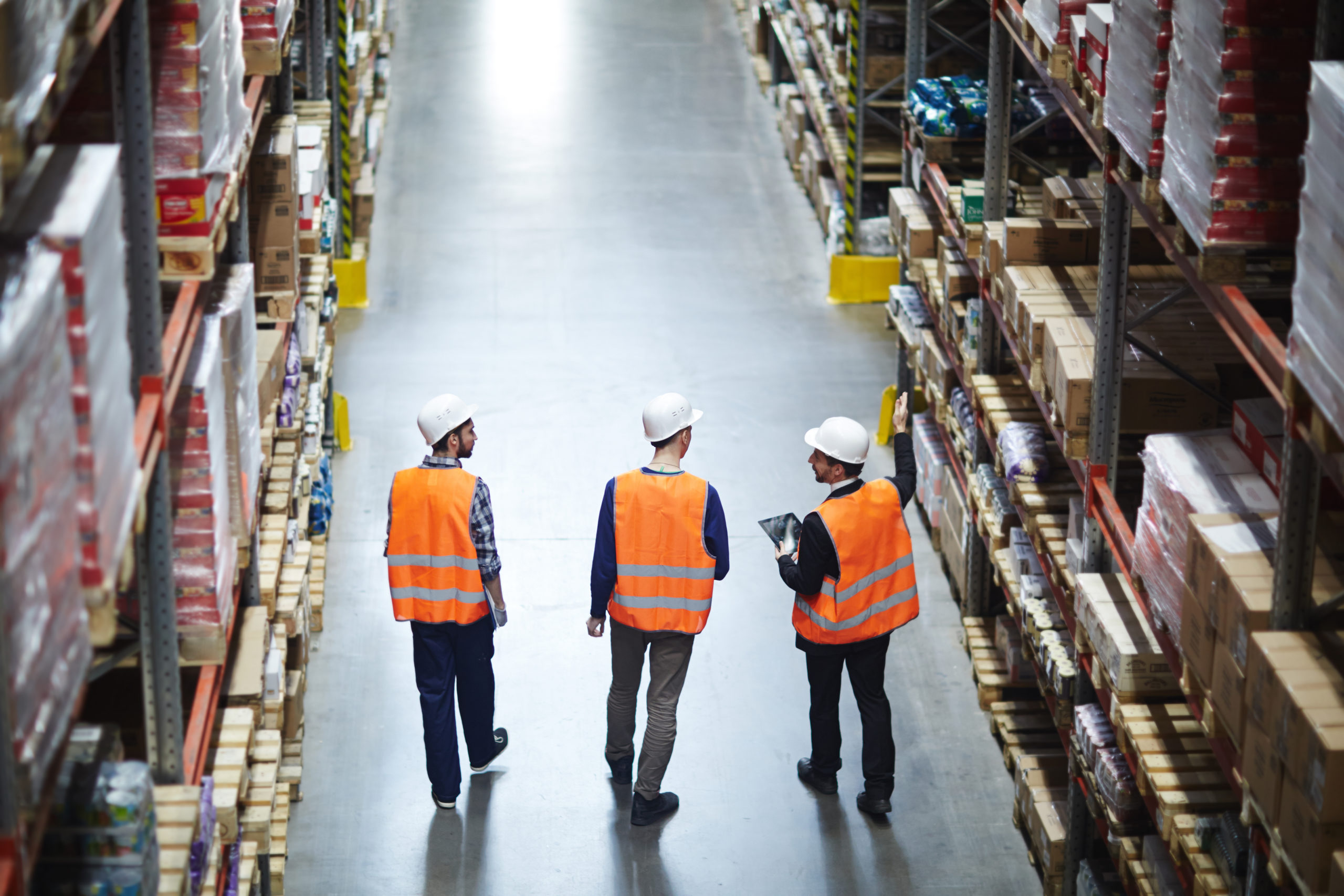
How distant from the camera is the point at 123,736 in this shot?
609 cm

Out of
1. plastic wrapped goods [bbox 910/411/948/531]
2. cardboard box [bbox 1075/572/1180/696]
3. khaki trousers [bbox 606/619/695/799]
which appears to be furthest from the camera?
plastic wrapped goods [bbox 910/411/948/531]

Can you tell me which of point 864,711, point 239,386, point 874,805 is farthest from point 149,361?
point 874,805

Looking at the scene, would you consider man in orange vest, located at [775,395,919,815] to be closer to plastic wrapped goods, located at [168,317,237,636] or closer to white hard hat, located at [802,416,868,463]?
white hard hat, located at [802,416,868,463]

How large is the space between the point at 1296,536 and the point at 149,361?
3320 millimetres

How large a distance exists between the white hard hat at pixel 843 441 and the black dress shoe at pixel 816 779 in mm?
1701

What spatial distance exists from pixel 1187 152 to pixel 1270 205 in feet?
1.20

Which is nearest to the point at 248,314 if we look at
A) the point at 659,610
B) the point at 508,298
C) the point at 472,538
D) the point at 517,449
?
the point at 472,538

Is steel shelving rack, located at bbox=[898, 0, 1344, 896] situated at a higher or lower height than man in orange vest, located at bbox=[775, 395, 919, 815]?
higher

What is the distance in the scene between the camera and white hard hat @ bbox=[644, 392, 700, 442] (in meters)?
7.30

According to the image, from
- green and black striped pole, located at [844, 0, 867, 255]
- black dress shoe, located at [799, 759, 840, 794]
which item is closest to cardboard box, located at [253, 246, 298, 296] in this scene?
black dress shoe, located at [799, 759, 840, 794]

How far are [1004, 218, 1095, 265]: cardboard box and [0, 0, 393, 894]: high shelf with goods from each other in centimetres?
346

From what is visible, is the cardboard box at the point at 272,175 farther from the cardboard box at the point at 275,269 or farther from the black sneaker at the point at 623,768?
the black sneaker at the point at 623,768

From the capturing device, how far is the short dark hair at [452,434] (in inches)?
295

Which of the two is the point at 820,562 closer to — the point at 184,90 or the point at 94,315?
the point at 184,90
